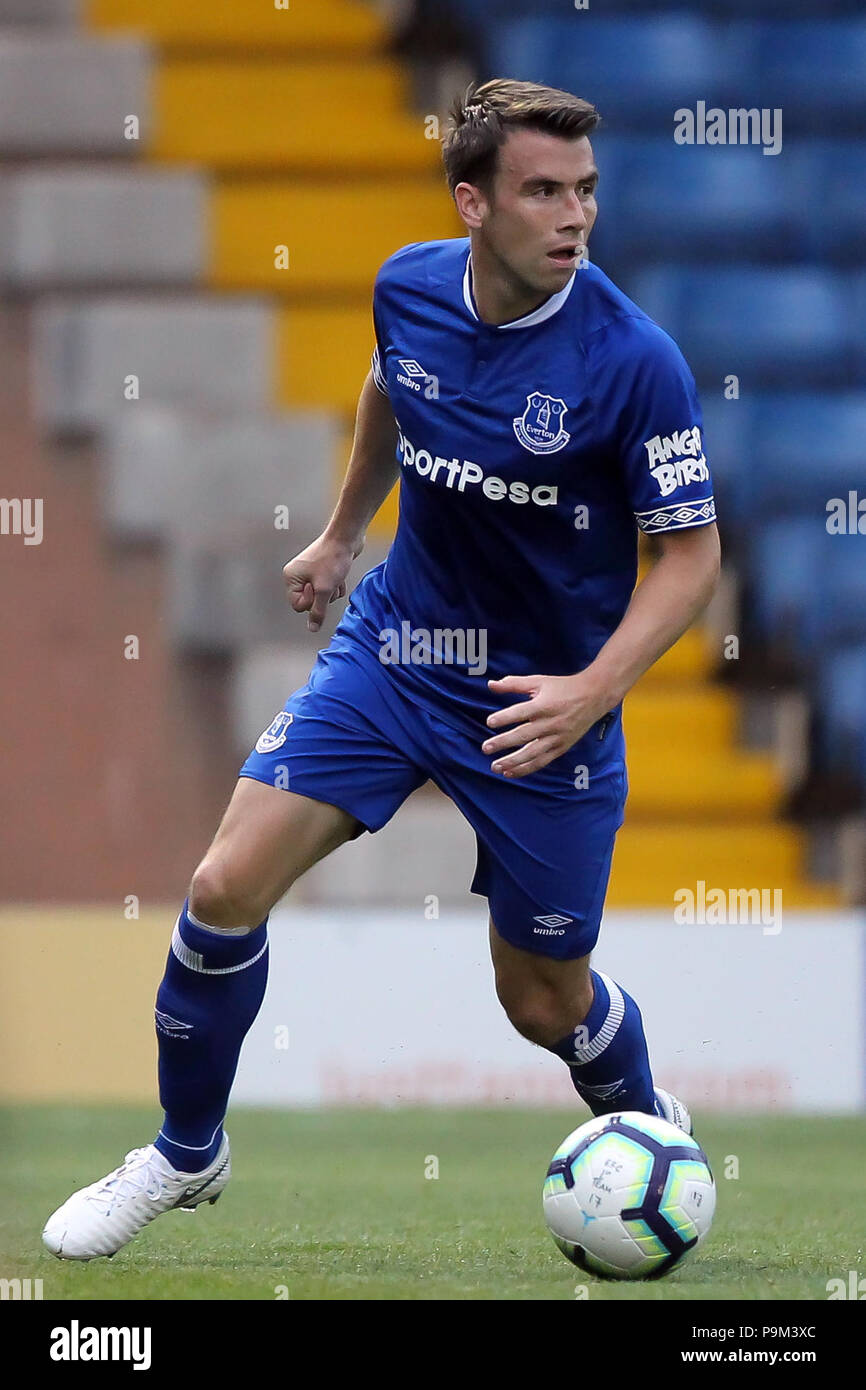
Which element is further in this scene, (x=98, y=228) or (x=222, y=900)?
(x=98, y=228)

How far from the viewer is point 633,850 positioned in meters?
8.66

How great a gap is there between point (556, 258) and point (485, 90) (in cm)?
34

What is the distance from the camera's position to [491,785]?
379 cm

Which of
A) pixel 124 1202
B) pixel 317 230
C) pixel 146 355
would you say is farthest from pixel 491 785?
pixel 317 230

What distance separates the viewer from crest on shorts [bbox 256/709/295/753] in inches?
146

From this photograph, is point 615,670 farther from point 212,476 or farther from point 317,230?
point 317,230

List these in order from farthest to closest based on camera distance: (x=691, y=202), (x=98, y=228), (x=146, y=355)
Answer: (x=691, y=202)
(x=98, y=228)
(x=146, y=355)

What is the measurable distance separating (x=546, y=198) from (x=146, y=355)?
6.03 m

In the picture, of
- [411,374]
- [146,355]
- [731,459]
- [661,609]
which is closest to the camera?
[661,609]

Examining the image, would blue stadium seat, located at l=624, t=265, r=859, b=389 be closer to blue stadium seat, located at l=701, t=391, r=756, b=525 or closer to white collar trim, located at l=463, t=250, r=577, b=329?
blue stadium seat, located at l=701, t=391, r=756, b=525

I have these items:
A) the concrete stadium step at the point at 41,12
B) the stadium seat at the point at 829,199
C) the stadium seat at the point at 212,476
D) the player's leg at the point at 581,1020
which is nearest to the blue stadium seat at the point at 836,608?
the stadium seat at the point at 829,199

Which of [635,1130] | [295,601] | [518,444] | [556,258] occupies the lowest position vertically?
[635,1130]

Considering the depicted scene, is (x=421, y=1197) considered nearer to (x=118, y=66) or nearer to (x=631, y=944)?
(x=631, y=944)

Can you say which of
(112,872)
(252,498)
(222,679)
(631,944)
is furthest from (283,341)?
(631,944)
